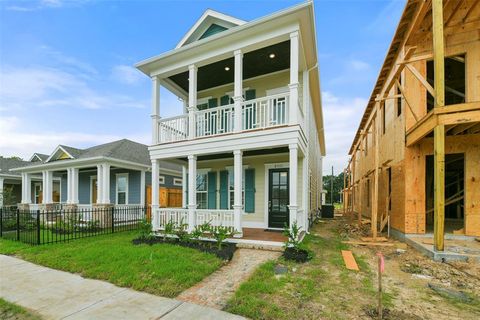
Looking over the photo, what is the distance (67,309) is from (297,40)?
7304mm

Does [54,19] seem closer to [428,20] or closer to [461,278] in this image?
[428,20]

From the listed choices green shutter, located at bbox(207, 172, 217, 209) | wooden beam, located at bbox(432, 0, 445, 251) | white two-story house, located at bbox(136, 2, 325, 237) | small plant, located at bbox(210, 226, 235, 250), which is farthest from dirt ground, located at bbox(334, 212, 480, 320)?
green shutter, located at bbox(207, 172, 217, 209)

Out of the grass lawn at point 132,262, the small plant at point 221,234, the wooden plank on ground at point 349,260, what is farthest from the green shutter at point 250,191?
the wooden plank on ground at point 349,260

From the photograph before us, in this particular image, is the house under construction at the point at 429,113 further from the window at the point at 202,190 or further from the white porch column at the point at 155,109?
the white porch column at the point at 155,109

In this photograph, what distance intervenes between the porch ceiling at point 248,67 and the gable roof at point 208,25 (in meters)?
1.13

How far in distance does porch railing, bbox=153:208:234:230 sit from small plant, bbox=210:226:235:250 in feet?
0.96

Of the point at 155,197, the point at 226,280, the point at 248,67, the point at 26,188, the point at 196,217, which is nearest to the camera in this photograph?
the point at 226,280

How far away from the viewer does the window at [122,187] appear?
1345cm

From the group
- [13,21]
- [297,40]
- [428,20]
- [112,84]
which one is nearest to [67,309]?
[297,40]

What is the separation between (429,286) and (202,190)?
7832 mm

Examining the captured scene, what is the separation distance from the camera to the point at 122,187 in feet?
44.5

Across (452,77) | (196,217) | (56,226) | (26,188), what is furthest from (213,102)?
(26,188)

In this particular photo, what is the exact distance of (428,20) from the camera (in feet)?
22.8

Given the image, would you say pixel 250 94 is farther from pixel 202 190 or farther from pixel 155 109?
pixel 202 190
